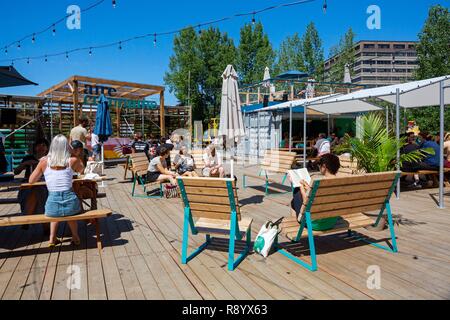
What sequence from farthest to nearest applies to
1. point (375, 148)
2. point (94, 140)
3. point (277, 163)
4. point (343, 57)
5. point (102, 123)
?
1. point (343, 57)
2. point (94, 140)
3. point (102, 123)
4. point (277, 163)
5. point (375, 148)

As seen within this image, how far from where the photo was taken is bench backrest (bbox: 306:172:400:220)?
10.5 feet

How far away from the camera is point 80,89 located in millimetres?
14211

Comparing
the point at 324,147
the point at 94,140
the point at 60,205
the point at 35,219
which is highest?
the point at 94,140

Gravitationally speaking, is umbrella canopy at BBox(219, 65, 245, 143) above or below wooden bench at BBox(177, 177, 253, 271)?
above

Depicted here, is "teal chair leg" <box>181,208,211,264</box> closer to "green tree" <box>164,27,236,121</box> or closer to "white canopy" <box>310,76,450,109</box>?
"white canopy" <box>310,76,450,109</box>

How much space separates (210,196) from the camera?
10.9 feet

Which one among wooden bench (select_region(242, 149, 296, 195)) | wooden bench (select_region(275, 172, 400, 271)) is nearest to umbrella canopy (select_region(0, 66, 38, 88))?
wooden bench (select_region(242, 149, 296, 195))

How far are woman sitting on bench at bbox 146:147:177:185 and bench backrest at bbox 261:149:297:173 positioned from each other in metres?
2.19

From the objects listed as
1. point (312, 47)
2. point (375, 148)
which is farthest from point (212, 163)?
point (312, 47)

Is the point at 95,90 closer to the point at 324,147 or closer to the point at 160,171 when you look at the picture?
the point at 160,171

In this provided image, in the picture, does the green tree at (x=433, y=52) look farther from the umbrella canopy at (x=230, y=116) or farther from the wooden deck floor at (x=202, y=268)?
the wooden deck floor at (x=202, y=268)

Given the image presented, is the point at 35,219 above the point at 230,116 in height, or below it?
below

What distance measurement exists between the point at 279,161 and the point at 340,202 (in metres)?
4.44

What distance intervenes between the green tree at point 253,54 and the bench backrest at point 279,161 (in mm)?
29996
